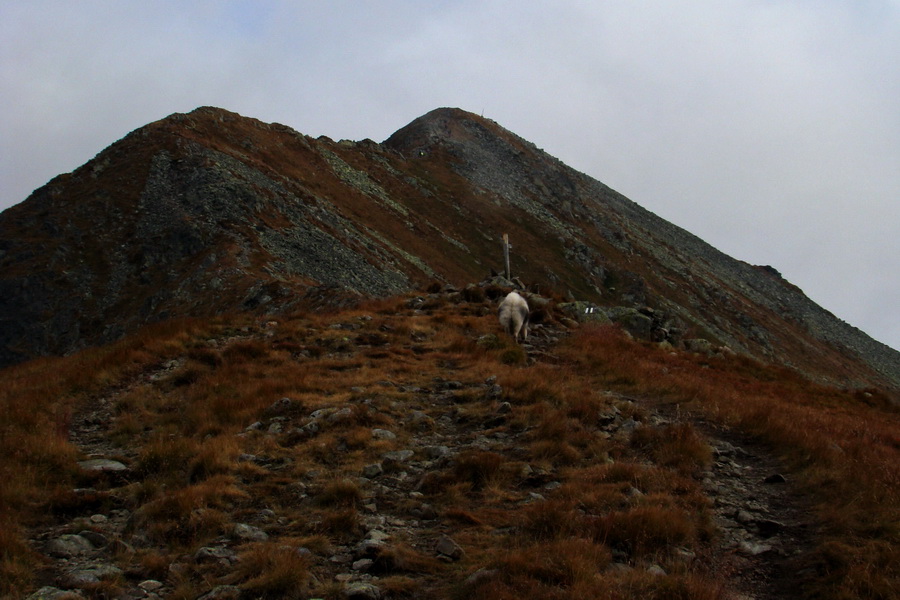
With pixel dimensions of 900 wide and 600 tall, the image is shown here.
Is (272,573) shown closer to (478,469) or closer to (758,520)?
(478,469)

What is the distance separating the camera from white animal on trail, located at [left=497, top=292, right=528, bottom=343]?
58.6 ft

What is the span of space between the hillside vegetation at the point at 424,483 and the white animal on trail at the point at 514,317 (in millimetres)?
2097

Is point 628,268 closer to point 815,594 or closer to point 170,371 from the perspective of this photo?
point 170,371

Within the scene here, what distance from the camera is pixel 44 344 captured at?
33.5 metres

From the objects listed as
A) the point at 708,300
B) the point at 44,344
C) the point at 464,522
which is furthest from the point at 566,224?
the point at 464,522

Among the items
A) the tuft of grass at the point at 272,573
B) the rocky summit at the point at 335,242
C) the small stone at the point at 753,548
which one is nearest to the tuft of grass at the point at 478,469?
the tuft of grass at the point at 272,573

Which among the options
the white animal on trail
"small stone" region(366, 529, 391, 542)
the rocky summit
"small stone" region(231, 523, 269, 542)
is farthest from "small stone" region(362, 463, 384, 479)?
the rocky summit

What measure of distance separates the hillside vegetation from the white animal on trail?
2.10m

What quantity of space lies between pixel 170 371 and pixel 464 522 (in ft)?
32.1

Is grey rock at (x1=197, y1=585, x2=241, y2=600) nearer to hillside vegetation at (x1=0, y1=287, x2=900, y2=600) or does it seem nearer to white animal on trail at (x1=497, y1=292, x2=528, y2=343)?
hillside vegetation at (x1=0, y1=287, x2=900, y2=600)

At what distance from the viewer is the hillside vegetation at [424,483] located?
19.6 ft

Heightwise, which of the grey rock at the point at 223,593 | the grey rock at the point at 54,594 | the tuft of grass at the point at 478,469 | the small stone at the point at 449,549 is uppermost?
the tuft of grass at the point at 478,469

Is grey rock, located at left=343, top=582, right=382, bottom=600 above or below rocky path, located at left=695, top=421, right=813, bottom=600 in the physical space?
below

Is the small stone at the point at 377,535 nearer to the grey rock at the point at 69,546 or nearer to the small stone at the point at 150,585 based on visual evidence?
the small stone at the point at 150,585
